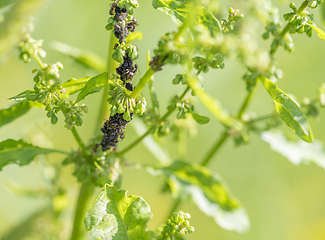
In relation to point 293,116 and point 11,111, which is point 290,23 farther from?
point 11,111

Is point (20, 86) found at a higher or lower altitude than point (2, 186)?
higher

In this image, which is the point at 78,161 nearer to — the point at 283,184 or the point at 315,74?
the point at 283,184

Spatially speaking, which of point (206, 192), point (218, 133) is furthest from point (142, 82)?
point (218, 133)

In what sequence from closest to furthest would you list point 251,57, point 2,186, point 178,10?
point 251,57 < point 178,10 < point 2,186

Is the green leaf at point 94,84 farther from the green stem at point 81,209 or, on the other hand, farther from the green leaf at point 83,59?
the green leaf at point 83,59

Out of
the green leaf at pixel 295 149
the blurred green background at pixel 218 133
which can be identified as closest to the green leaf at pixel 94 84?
the green leaf at pixel 295 149

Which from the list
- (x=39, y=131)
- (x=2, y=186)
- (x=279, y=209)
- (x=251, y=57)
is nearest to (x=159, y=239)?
(x=251, y=57)
